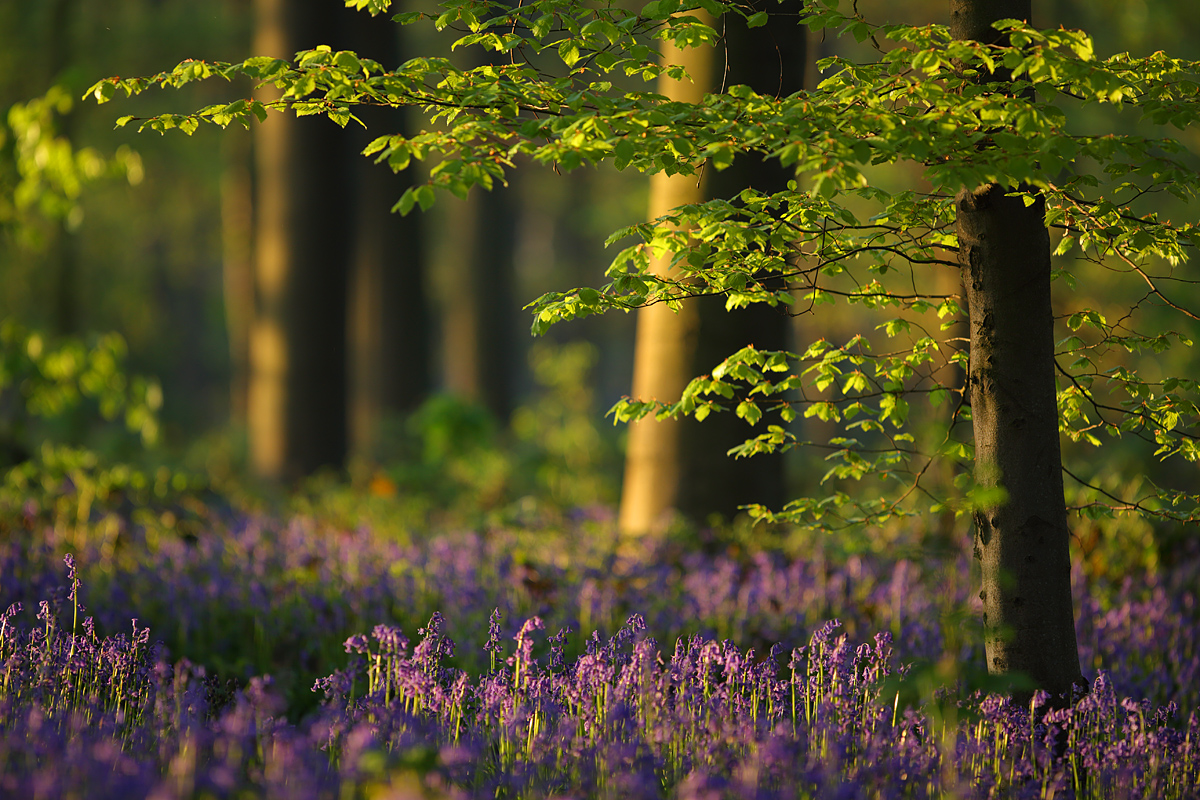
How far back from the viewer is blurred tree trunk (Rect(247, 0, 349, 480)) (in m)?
9.77

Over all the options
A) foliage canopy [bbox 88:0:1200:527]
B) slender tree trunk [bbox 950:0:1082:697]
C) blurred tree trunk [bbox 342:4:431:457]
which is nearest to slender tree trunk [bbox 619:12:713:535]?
foliage canopy [bbox 88:0:1200:527]

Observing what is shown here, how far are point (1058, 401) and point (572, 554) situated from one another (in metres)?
3.27

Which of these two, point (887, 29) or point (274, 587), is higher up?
point (887, 29)

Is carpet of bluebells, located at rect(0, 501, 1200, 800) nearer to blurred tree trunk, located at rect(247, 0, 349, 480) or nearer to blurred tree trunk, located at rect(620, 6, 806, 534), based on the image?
blurred tree trunk, located at rect(620, 6, 806, 534)

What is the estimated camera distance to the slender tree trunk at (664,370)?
19.8 ft

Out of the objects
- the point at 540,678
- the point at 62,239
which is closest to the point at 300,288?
the point at 62,239

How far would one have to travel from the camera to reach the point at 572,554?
20.6 ft

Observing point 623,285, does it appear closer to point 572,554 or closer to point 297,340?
point 572,554

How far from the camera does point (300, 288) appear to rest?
9.80 metres

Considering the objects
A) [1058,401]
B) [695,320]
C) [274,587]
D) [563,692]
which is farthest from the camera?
[695,320]

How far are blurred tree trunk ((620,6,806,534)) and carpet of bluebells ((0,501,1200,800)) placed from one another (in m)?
0.42

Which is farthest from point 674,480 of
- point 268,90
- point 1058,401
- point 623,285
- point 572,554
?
point 268,90

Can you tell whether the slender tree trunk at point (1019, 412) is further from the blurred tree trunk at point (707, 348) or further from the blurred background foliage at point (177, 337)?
the blurred tree trunk at point (707, 348)

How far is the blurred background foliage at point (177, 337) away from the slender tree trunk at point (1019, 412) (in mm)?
774
